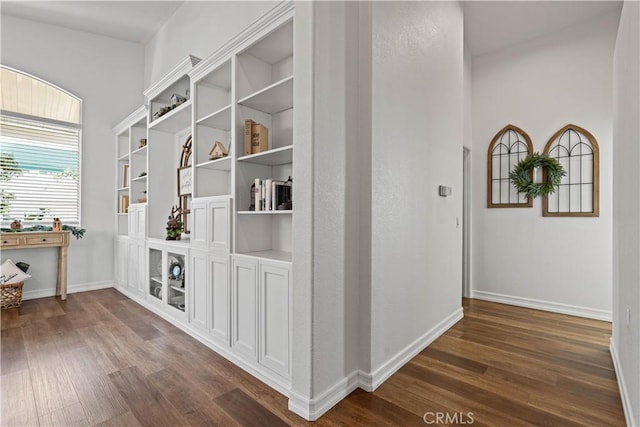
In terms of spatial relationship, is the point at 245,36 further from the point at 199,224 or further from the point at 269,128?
the point at 199,224

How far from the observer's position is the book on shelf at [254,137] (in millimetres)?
2484

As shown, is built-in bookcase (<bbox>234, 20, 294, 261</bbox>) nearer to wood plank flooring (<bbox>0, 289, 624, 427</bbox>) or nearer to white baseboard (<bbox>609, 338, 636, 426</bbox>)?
wood plank flooring (<bbox>0, 289, 624, 427</bbox>)

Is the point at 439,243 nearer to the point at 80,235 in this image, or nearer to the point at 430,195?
the point at 430,195

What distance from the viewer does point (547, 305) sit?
12.3ft

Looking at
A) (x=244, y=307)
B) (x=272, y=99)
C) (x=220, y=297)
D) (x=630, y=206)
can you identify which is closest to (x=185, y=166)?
(x=272, y=99)

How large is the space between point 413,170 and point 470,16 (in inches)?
93.7

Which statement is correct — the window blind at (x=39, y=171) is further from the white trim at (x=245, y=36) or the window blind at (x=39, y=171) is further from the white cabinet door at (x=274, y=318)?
the white cabinet door at (x=274, y=318)

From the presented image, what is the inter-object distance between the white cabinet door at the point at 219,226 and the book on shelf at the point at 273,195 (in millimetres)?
278

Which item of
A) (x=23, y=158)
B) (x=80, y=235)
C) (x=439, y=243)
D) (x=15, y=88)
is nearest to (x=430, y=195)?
(x=439, y=243)

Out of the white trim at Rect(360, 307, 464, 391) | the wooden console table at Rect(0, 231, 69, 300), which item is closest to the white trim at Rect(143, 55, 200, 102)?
the wooden console table at Rect(0, 231, 69, 300)

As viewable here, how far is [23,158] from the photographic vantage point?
166 inches

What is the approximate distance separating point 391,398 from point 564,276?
296 centimetres

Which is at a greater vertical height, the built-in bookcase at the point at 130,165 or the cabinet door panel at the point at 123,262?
the built-in bookcase at the point at 130,165

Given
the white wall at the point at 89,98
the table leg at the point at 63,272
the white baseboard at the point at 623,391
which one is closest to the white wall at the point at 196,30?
the white wall at the point at 89,98
